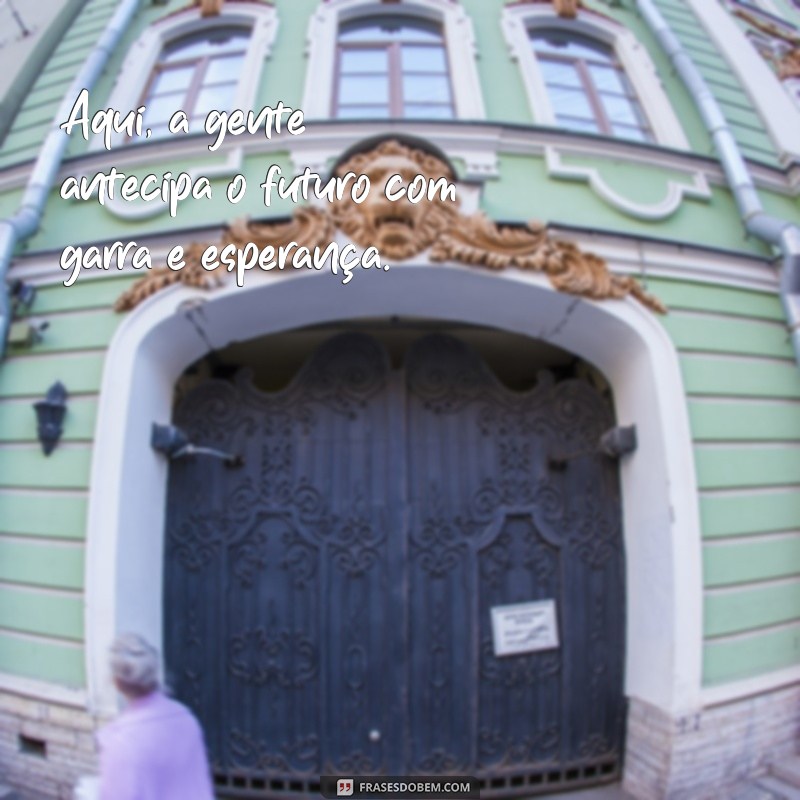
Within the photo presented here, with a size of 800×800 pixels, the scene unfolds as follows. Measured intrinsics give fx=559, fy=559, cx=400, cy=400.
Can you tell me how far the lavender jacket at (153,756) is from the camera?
1.87 metres

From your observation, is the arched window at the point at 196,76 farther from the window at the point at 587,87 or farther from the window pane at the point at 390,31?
the window at the point at 587,87

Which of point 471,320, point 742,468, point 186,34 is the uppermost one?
point 186,34

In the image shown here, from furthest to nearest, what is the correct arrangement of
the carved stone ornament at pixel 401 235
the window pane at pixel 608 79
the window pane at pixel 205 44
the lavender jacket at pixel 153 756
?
1. the window pane at pixel 205 44
2. the window pane at pixel 608 79
3. the carved stone ornament at pixel 401 235
4. the lavender jacket at pixel 153 756

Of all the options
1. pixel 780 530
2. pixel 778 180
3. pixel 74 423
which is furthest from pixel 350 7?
pixel 780 530

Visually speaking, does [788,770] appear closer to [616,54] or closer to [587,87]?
[587,87]

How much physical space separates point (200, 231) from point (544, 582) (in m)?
3.39

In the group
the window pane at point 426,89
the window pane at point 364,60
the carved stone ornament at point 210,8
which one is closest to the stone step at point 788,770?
the window pane at point 426,89

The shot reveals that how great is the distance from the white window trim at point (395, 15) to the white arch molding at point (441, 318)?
1.53 metres

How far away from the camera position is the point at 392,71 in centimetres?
480

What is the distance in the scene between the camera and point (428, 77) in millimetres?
4789

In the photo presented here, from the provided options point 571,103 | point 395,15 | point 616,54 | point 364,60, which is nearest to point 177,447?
point 364,60

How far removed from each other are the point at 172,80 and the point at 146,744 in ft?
17.1

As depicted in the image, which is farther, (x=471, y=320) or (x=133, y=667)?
(x=471, y=320)

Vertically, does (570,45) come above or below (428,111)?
above
